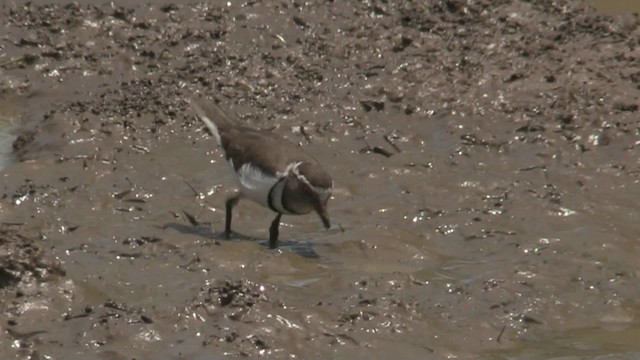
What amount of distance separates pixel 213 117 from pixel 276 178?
1632 mm

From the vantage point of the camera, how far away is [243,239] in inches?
485

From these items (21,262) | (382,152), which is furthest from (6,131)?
(21,262)

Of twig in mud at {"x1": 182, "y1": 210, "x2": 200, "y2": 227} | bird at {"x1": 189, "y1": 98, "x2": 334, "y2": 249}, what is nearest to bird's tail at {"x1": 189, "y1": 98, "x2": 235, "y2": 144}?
bird at {"x1": 189, "y1": 98, "x2": 334, "y2": 249}

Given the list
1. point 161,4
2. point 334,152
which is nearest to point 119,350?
point 334,152

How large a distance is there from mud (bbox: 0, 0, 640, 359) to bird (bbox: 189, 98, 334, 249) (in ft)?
1.07

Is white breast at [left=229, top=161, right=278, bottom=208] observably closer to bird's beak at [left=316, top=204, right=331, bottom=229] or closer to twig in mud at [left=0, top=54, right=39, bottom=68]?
bird's beak at [left=316, top=204, right=331, bottom=229]

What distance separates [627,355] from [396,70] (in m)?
5.83

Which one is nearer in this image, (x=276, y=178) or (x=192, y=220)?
(x=276, y=178)

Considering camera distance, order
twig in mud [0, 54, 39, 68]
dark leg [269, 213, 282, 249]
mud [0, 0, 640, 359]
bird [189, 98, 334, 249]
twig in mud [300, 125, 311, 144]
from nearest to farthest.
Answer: mud [0, 0, 640, 359], bird [189, 98, 334, 249], dark leg [269, 213, 282, 249], twig in mud [300, 125, 311, 144], twig in mud [0, 54, 39, 68]

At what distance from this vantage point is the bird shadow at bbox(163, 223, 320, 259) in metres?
12.1

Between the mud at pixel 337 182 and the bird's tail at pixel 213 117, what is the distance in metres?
0.51

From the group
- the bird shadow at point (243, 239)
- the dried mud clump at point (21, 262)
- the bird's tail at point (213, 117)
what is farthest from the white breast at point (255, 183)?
the dried mud clump at point (21, 262)

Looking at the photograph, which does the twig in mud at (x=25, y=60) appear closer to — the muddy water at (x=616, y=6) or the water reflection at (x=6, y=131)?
the water reflection at (x=6, y=131)

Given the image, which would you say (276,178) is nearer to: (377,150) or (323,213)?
(323,213)
